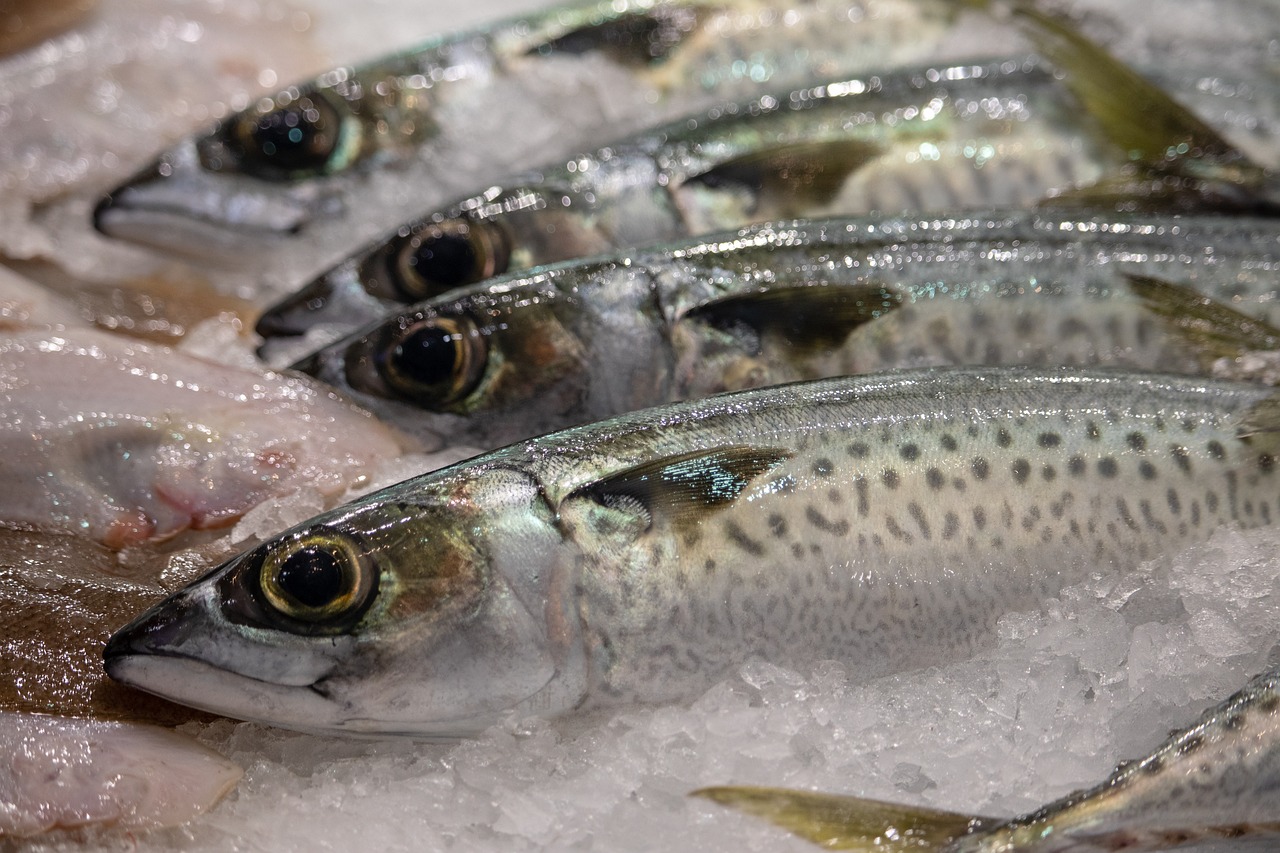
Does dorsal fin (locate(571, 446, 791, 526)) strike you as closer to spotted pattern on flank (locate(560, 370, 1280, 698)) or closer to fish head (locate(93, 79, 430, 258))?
spotted pattern on flank (locate(560, 370, 1280, 698))

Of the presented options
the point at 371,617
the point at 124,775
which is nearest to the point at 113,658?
the point at 124,775

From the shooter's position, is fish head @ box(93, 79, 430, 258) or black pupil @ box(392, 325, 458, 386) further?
fish head @ box(93, 79, 430, 258)

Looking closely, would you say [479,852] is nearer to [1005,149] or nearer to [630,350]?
[630,350]

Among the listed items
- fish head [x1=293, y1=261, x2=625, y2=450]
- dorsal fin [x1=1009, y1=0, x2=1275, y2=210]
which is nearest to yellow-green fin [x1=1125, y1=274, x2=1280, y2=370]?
dorsal fin [x1=1009, y1=0, x2=1275, y2=210]

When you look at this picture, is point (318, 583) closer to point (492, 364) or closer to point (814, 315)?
point (492, 364)

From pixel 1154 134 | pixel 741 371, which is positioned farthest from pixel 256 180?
pixel 1154 134

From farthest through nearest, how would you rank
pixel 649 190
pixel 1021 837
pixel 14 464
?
pixel 649 190, pixel 14 464, pixel 1021 837
